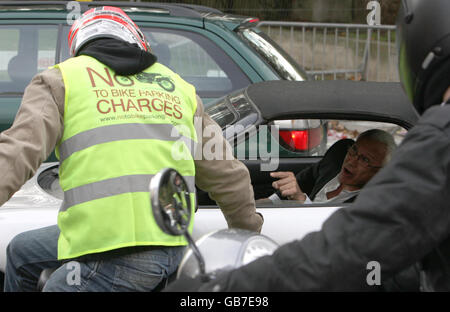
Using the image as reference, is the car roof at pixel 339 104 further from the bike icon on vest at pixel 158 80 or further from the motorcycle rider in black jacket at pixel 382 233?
the motorcycle rider in black jacket at pixel 382 233

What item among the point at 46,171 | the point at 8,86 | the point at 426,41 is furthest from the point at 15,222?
the point at 8,86

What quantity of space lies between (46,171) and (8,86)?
8.50 feet

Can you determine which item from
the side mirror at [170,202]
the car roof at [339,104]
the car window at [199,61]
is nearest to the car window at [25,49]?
the car window at [199,61]

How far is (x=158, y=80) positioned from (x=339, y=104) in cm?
123

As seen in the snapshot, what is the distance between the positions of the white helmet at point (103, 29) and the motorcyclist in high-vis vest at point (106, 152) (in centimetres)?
3

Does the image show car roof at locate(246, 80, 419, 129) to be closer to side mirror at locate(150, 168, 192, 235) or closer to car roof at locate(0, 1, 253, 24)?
side mirror at locate(150, 168, 192, 235)

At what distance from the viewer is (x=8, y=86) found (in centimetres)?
588

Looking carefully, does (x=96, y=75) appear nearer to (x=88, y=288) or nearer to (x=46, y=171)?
Answer: (x=88, y=288)

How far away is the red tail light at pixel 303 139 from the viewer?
4.58 meters

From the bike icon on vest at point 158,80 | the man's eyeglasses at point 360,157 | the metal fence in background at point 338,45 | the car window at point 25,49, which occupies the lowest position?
the metal fence in background at point 338,45

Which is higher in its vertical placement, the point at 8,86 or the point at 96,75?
the point at 96,75

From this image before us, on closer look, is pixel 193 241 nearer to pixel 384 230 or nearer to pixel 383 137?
pixel 384 230

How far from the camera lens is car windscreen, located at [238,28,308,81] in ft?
19.3
